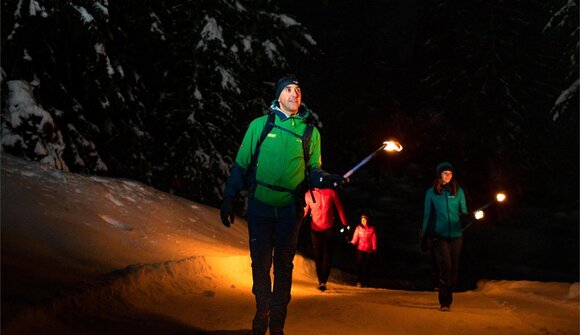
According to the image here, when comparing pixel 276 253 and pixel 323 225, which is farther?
pixel 323 225

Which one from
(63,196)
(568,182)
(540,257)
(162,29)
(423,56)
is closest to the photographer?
(63,196)

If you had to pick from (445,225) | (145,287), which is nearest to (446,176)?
(445,225)

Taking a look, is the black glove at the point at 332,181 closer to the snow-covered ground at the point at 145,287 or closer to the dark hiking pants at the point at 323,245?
the snow-covered ground at the point at 145,287

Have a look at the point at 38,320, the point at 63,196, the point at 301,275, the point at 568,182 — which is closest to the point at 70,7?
the point at 63,196

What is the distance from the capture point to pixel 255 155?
185 inches

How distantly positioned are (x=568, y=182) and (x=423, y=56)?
16893 mm

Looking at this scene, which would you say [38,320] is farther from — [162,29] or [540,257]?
[540,257]

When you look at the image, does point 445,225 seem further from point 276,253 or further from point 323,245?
point 276,253

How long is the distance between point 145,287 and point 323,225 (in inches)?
137

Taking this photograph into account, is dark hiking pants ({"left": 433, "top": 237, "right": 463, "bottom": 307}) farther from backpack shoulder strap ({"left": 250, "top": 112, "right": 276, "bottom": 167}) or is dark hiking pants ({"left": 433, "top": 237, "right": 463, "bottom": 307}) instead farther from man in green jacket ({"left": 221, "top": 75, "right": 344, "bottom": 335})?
backpack shoulder strap ({"left": 250, "top": 112, "right": 276, "bottom": 167})

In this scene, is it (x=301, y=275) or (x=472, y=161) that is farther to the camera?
(x=472, y=161)

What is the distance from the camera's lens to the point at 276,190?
463 cm

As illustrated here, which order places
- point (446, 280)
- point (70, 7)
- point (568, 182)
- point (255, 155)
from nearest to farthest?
point (255, 155), point (446, 280), point (70, 7), point (568, 182)

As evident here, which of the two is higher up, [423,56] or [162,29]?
[423,56]
